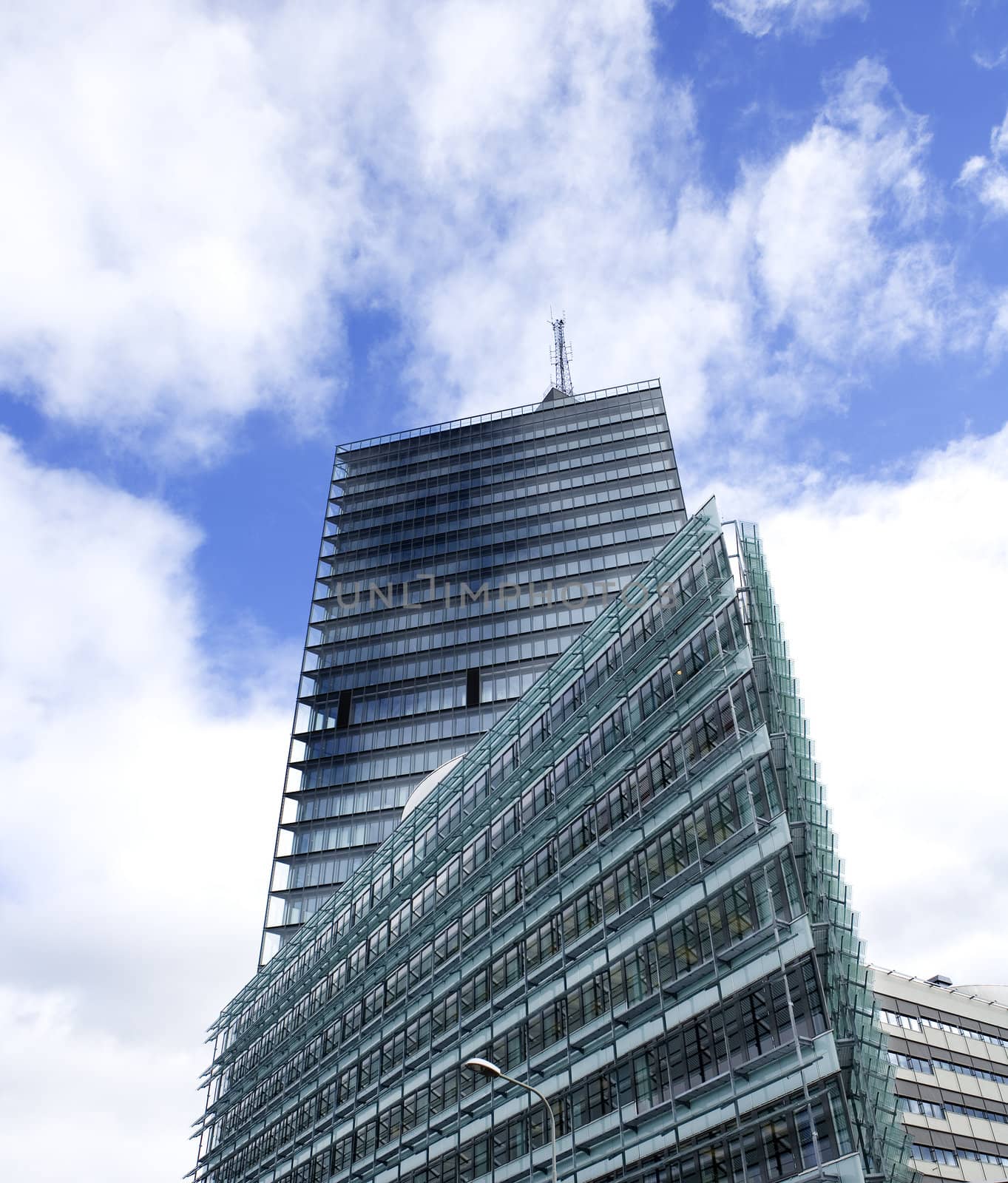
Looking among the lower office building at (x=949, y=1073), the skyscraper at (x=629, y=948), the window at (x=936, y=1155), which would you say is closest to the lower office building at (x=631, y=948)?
the skyscraper at (x=629, y=948)

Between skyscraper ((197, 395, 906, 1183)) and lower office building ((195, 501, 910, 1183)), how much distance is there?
0.34 feet

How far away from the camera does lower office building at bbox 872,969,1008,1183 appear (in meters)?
62.3

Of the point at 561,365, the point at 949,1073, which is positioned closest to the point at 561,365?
the point at 561,365

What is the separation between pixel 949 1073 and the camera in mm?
66625

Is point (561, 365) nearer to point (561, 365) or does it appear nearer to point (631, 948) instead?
point (561, 365)

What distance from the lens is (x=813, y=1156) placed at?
2916cm

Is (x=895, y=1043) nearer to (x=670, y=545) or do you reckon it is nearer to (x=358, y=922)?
(x=358, y=922)

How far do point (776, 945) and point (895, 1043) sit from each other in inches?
1616

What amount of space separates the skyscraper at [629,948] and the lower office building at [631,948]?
105 mm

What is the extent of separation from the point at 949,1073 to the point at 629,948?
40206 mm

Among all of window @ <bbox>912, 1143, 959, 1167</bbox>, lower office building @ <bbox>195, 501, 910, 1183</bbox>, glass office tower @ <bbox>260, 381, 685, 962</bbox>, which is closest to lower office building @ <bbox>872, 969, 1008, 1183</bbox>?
window @ <bbox>912, 1143, 959, 1167</bbox>

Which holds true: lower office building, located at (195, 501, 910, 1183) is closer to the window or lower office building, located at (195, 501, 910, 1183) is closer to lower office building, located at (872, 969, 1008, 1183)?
the window

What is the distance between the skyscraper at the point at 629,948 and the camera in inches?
1248

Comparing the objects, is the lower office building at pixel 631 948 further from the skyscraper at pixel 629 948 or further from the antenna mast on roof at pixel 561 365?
the antenna mast on roof at pixel 561 365
